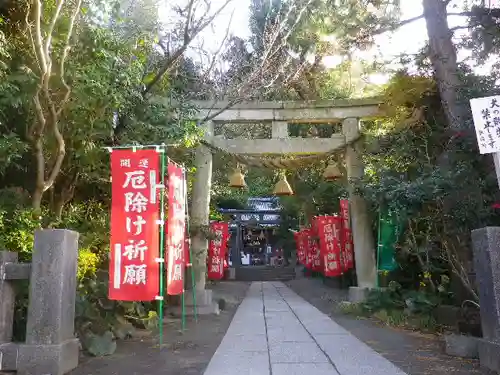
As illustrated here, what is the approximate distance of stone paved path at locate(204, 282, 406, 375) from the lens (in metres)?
4.04

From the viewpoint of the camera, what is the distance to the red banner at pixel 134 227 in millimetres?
5055

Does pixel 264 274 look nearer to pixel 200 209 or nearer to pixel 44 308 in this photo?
pixel 200 209

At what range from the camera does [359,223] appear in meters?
9.77

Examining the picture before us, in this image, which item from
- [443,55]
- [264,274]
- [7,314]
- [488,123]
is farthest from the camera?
[264,274]

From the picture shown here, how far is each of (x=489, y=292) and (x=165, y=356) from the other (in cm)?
349

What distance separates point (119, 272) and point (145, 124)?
232 centimetres

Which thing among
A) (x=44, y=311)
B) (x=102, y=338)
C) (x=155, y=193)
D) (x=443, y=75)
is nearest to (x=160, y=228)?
(x=155, y=193)

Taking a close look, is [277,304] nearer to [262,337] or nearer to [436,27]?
[262,337]

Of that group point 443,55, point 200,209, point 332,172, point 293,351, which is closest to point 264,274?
point 332,172

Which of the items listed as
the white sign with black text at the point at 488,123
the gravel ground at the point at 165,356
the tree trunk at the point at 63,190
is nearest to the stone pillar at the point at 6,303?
the gravel ground at the point at 165,356

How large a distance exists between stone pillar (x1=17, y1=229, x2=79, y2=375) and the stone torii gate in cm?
511

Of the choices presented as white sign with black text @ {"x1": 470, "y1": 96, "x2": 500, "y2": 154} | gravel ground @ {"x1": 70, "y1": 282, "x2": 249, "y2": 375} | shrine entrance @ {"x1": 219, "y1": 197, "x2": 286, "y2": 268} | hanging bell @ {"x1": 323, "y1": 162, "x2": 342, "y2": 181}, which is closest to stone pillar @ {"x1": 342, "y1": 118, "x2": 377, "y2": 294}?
hanging bell @ {"x1": 323, "y1": 162, "x2": 342, "y2": 181}

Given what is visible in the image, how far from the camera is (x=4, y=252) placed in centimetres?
415

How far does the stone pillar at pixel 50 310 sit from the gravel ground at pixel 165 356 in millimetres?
288
